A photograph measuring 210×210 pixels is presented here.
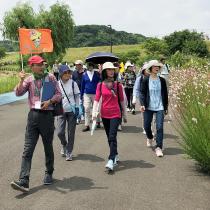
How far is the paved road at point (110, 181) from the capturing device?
237 inches

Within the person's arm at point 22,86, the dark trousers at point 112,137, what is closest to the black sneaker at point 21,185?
the person's arm at point 22,86

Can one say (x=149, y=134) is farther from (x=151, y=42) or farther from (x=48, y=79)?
(x=151, y=42)

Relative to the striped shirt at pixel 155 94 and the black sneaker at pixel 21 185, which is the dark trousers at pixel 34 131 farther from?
the striped shirt at pixel 155 94

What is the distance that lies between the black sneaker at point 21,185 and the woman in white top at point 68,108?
2.10 meters

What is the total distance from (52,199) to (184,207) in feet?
5.50

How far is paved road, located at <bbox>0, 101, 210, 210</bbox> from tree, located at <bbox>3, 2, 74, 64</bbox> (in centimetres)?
4462

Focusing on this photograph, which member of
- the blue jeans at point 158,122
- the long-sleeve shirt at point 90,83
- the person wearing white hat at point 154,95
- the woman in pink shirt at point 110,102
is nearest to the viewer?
the woman in pink shirt at point 110,102

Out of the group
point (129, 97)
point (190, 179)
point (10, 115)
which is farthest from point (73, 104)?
point (10, 115)

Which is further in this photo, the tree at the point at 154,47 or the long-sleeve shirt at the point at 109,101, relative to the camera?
the tree at the point at 154,47

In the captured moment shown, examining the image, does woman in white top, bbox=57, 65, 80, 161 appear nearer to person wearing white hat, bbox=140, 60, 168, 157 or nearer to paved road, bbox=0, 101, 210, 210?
paved road, bbox=0, 101, 210, 210

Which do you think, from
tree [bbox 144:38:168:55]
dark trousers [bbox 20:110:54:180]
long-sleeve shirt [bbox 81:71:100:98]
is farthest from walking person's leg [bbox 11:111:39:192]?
tree [bbox 144:38:168:55]

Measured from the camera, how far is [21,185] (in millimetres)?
6555

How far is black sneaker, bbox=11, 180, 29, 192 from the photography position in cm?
650

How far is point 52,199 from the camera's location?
6.24 m
